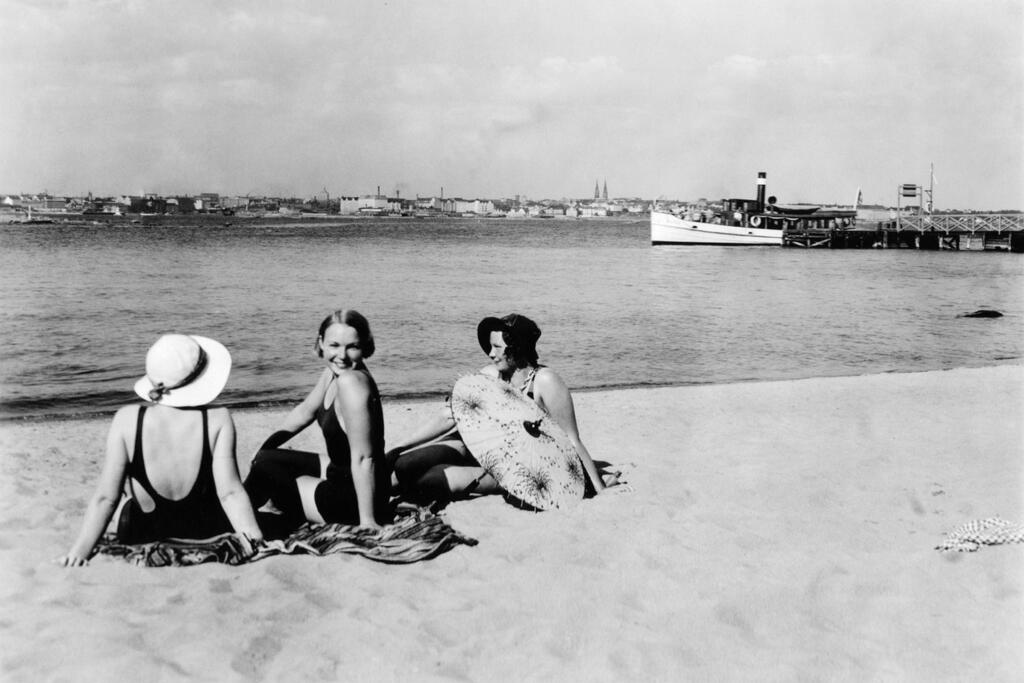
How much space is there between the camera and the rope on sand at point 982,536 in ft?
14.3

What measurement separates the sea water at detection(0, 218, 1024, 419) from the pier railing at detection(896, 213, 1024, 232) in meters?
10.9

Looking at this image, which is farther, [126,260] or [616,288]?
[126,260]

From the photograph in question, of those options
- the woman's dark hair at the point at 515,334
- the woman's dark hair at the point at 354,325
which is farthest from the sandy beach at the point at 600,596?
the woman's dark hair at the point at 354,325

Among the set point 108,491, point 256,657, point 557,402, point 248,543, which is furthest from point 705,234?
point 256,657

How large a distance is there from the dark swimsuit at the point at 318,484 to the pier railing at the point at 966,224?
196ft

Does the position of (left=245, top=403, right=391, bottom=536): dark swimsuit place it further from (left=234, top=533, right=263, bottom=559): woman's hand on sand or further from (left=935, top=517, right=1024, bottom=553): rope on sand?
(left=935, top=517, right=1024, bottom=553): rope on sand

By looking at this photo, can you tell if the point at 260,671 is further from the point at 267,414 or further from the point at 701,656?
the point at 267,414

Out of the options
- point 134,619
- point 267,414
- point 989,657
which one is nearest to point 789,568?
point 989,657

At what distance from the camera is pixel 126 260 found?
4041 cm

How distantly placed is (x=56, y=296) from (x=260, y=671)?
2498 cm

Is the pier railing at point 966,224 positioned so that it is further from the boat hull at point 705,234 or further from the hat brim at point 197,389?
the hat brim at point 197,389

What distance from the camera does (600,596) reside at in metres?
3.87

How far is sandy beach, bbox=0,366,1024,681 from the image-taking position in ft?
10.8

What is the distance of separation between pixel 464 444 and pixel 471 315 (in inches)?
667
